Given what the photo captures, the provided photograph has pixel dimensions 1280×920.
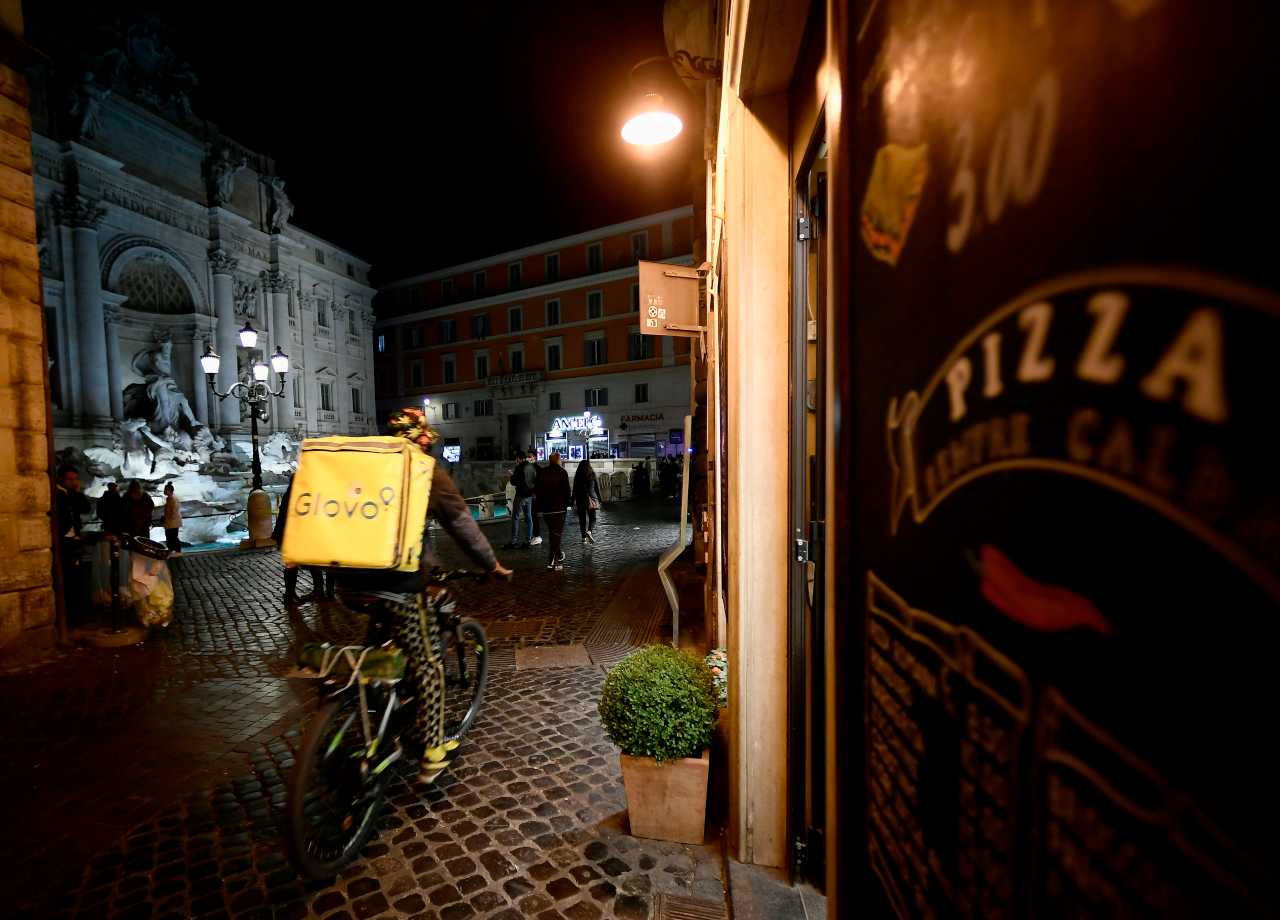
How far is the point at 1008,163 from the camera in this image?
2.22 ft

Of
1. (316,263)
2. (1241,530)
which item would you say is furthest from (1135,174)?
(316,263)

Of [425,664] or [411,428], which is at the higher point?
[411,428]

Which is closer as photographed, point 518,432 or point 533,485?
point 533,485

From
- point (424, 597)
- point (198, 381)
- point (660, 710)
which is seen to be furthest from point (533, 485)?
point (198, 381)

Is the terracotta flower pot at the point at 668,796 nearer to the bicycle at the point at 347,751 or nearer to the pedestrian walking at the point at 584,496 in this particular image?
the bicycle at the point at 347,751

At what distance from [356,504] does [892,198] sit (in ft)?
9.72

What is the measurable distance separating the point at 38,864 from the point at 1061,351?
16.2 feet

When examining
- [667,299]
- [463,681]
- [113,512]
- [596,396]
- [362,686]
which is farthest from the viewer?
[596,396]

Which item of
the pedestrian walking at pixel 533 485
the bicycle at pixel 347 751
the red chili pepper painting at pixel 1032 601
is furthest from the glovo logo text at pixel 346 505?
the pedestrian walking at pixel 533 485

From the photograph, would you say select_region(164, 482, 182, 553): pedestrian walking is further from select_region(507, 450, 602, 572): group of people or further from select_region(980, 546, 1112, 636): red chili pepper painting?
select_region(980, 546, 1112, 636): red chili pepper painting

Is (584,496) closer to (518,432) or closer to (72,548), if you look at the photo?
(72,548)

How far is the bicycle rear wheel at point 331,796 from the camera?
2.75 meters

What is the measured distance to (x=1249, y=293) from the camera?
40 cm

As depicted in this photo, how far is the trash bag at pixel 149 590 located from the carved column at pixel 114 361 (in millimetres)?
25782
